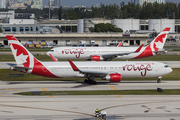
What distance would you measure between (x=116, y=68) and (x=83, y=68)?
17.7ft

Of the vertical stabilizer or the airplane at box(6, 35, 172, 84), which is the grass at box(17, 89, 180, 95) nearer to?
the airplane at box(6, 35, 172, 84)

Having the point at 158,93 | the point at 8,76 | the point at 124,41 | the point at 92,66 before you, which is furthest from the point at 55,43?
the point at 158,93

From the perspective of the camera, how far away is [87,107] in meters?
34.2

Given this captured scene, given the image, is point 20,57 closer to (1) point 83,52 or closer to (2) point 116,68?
(2) point 116,68

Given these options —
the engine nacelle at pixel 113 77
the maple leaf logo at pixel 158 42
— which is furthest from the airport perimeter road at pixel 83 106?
the maple leaf logo at pixel 158 42

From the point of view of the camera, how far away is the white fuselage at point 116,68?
159 ft

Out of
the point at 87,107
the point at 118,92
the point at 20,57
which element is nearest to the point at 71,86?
the point at 118,92

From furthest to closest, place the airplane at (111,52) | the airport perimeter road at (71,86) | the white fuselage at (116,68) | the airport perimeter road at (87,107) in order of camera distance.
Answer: the airplane at (111,52) < the white fuselage at (116,68) < the airport perimeter road at (71,86) < the airport perimeter road at (87,107)

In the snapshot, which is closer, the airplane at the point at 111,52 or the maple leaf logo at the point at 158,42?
the maple leaf logo at the point at 158,42

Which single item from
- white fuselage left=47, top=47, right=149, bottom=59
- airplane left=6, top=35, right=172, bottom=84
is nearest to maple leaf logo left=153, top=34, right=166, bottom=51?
white fuselage left=47, top=47, right=149, bottom=59

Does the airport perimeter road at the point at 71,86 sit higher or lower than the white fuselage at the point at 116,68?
lower

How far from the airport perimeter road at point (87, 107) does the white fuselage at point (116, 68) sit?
30.7ft

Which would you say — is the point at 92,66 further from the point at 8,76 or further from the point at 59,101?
the point at 8,76

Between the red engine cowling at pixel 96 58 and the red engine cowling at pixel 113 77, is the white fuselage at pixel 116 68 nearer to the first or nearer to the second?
the red engine cowling at pixel 113 77
